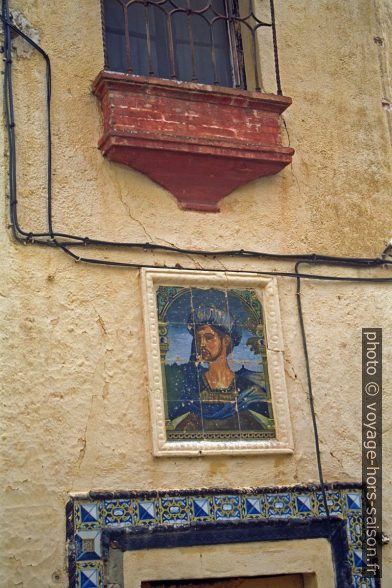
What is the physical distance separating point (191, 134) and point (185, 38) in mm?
1059

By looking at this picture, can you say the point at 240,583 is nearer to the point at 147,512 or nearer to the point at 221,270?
the point at 147,512

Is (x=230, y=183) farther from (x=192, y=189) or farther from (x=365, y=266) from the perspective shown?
(x=365, y=266)

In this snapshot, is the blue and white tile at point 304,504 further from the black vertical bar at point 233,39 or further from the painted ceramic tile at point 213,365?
the black vertical bar at point 233,39

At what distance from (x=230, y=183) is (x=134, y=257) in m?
0.89

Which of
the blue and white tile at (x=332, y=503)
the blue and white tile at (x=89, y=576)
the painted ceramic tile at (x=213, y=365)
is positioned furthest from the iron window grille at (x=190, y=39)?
the blue and white tile at (x=89, y=576)

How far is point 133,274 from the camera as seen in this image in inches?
269

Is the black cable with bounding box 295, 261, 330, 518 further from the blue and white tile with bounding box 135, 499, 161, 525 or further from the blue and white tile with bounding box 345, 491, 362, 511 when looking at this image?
the blue and white tile with bounding box 135, 499, 161, 525

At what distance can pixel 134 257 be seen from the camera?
6863 mm

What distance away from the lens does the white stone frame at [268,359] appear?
654 centimetres

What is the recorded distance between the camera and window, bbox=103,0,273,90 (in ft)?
24.3

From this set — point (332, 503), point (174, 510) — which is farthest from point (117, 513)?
point (332, 503)

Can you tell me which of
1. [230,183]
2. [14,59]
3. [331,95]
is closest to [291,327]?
[230,183]

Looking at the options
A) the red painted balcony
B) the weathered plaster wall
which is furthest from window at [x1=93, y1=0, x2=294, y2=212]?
the weathered plaster wall

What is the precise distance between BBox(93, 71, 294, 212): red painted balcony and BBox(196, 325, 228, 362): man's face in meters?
0.84
